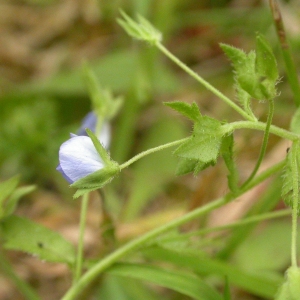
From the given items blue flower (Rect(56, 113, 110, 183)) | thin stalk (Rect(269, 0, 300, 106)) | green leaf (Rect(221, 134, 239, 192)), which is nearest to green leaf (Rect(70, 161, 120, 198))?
blue flower (Rect(56, 113, 110, 183))

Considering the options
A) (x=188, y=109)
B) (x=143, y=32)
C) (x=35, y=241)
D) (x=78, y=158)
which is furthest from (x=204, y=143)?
(x=35, y=241)

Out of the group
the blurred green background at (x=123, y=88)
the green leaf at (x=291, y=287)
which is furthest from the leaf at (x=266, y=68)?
the blurred green background at (x=123, y=88)

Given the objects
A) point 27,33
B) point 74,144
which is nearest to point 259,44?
point 74,144

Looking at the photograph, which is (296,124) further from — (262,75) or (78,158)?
(78,158)

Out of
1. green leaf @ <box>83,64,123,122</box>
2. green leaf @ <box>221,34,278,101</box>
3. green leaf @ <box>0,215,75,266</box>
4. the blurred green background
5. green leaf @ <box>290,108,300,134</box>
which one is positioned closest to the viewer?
green leaf @ <box>221,34,278,101</box>

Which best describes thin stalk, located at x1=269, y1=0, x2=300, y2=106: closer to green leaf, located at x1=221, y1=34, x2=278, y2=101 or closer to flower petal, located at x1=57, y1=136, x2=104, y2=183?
green leaf, located at x1=221, y1=34, x2=278, y2=101
